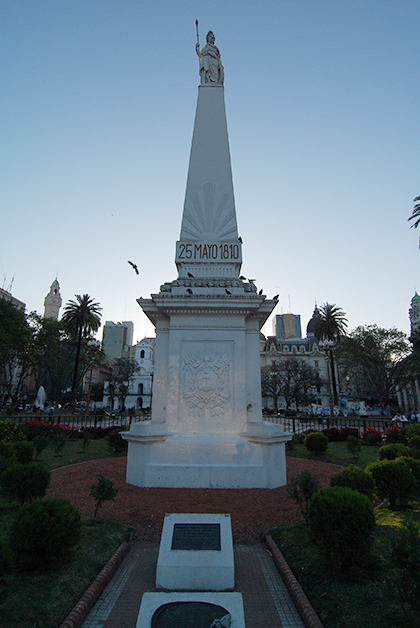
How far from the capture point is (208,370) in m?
10.4

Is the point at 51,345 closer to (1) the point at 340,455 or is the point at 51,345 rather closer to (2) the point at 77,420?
(2) the point at 77,420

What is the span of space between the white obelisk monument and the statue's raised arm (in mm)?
4782

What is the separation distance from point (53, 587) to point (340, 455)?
46.1 ft

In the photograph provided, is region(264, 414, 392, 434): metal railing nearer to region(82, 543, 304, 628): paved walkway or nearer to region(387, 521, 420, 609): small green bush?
region(82, 543, 304, 628): paved walkway

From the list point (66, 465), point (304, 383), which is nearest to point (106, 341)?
point (304, 383)

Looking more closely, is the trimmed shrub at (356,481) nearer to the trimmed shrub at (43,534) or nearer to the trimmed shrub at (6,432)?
the trimmed shrub at (43,534)

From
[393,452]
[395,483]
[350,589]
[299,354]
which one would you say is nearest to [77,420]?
[393,452]

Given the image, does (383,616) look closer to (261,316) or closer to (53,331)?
(261,316)

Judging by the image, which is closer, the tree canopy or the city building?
the tree canopy

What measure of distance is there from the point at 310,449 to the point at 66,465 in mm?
9694

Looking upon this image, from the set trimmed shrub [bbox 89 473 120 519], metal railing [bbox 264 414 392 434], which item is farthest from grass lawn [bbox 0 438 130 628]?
metal railing [bbox 264 414 392 434]

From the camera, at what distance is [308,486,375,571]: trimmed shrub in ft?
15.5

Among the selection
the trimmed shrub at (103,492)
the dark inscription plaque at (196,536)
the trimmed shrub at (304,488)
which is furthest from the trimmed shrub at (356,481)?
the trimmed shrub at (103,492)

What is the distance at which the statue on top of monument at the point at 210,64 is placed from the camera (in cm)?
1493
